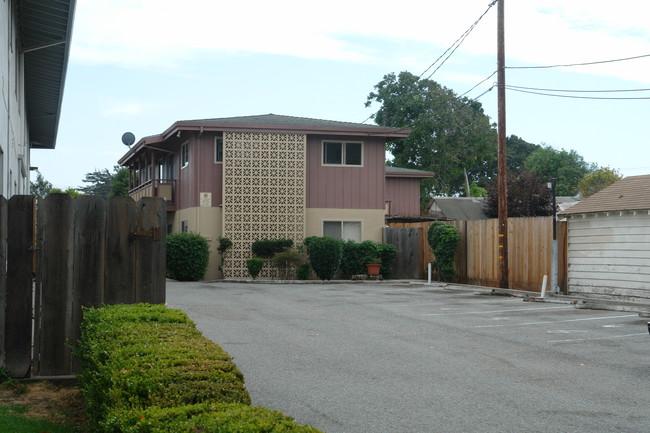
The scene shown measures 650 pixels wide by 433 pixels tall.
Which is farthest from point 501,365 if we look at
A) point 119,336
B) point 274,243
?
point 274,243

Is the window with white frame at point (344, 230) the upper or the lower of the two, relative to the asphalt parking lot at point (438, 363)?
upper

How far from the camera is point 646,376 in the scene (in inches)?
368

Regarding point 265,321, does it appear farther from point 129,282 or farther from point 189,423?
point 189,423

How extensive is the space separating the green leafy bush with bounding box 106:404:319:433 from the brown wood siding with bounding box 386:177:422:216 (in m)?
38.9

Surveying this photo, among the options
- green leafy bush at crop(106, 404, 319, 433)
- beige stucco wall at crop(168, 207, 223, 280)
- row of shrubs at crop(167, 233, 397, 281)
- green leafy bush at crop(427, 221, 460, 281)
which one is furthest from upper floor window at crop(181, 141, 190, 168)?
green leafy bush at crop(106, 404, 319, 433)

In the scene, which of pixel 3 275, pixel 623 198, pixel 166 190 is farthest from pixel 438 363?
pixel 166 190

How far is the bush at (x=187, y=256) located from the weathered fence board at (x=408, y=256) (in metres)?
7.75

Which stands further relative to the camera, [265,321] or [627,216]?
[627,216]

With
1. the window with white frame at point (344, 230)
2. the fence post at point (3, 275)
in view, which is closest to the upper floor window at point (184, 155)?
the window with white frame at point (344, 230)

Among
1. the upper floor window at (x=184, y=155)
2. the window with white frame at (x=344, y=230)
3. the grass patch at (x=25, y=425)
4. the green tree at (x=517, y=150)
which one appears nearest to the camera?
the grass patch at (x=25, y=425)

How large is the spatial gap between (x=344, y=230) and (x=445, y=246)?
546cm

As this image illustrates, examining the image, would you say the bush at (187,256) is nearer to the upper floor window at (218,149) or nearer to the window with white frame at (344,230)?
the upper floor window at (218,149)

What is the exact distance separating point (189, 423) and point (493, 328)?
11222 mm

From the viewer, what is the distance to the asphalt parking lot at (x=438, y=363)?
7.09 metres
